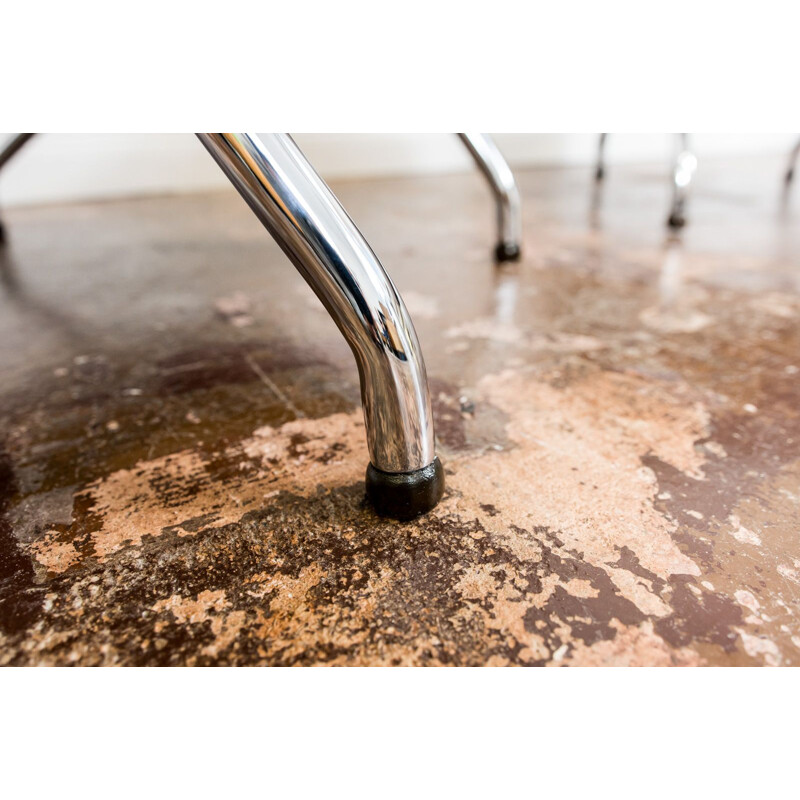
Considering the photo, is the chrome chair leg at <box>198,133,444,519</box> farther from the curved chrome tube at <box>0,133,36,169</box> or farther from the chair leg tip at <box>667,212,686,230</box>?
the chair leg tip at <box>667,212,686,230</box>

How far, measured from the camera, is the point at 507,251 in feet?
4.26

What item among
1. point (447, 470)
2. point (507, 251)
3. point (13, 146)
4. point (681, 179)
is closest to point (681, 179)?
point (681, 179)

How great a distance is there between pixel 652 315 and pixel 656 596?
66cm

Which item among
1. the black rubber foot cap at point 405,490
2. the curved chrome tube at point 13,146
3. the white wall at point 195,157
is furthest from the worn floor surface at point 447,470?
the white wall at point 195,157

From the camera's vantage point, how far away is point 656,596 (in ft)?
1.50

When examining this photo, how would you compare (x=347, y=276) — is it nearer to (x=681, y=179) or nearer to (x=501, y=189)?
(x=501, y=189)

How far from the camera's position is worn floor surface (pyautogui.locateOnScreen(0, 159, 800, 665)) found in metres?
0.43

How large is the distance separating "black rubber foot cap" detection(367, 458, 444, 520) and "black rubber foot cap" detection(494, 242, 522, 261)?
87 centimetres

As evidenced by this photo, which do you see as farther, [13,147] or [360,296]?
[13,147]

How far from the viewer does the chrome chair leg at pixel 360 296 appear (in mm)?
428

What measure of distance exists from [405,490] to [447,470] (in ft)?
0.33

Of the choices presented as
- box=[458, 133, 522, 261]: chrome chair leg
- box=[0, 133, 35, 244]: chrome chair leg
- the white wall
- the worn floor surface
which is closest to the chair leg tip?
the worn floor surface

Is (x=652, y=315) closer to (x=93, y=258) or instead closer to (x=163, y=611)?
(x=163, y=611)

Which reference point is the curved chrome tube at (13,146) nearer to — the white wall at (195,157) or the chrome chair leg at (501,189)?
the white wall at (195,157)
